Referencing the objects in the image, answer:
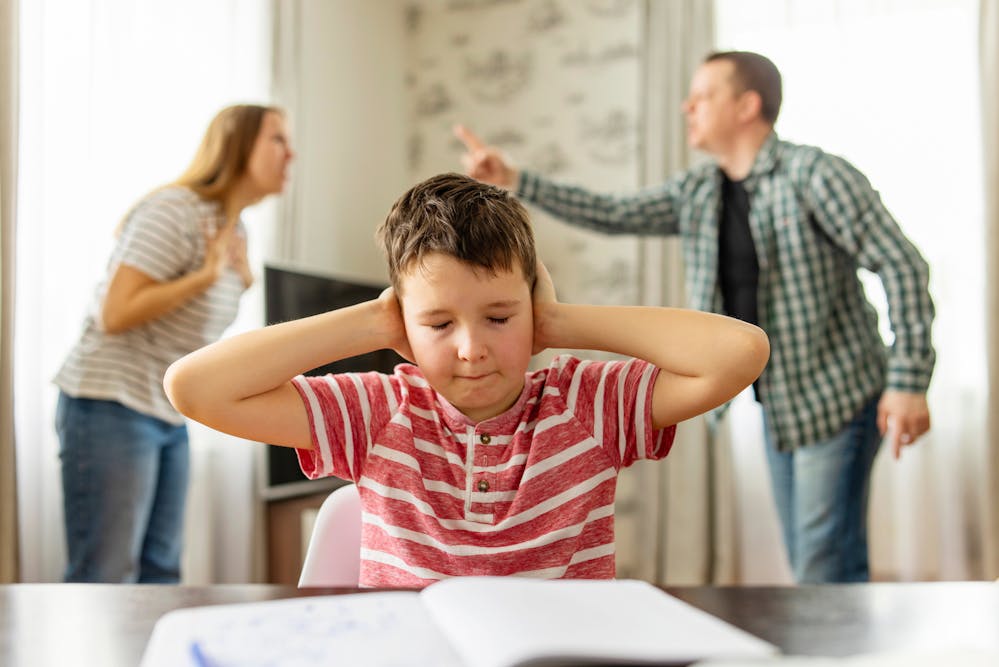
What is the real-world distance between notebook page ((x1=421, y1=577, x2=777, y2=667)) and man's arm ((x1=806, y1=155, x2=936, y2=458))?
47.8 inches

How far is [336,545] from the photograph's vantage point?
1.01 meters

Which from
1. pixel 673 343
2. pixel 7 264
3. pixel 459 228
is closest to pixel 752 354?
pixel 673 343

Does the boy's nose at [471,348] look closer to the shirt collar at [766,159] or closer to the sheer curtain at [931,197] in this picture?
the shirt collar at [766,159]

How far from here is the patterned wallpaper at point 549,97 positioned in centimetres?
355

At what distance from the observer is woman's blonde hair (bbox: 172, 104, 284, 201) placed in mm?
1975

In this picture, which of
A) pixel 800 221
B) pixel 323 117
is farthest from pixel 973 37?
pixel 323 117

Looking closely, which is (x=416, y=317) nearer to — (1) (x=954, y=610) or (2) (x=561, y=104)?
(1) (x=954, y=610)

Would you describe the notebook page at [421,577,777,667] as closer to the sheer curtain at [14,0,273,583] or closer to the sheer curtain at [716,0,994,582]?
the sheer curtain at [14,0,273,583]

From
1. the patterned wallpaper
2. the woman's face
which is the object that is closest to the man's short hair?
the woman's face

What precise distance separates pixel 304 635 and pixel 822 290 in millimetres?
1482

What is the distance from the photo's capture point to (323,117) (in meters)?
3.43

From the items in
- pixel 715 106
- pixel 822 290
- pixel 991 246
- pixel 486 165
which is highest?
pixel 715 106

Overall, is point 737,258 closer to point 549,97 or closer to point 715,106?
point 715,106

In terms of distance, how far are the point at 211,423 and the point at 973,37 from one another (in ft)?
10.2
